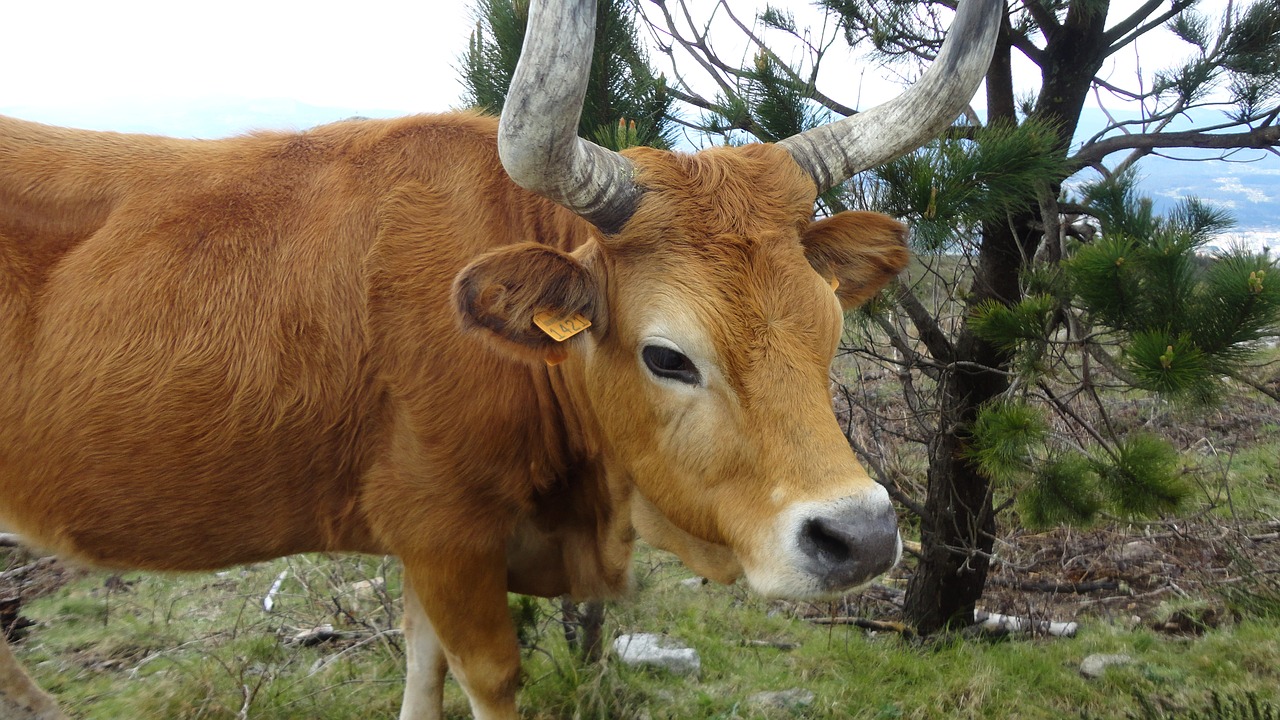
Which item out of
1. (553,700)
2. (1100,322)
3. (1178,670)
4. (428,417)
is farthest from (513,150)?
(1178,670)

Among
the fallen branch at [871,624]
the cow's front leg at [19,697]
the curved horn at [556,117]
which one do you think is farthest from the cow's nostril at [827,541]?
the cow's front leg at [19,697]

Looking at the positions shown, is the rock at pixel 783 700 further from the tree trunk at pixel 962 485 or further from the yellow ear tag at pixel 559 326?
the yellow ear tag at pixel 559 326

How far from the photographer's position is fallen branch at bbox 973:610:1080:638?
505cm

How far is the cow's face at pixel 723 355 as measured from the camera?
2.30 metres

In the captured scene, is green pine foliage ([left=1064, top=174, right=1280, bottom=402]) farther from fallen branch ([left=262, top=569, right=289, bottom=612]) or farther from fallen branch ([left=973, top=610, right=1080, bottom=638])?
fallen branch ([left=262, top=569, right=289, bottom=612])

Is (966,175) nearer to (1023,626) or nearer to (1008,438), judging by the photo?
(1008,438)

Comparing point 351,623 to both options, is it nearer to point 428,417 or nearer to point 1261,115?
point 428,417

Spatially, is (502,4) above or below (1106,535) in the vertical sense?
above

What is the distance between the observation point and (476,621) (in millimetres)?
3221

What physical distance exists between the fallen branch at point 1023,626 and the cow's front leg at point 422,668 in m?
3.18

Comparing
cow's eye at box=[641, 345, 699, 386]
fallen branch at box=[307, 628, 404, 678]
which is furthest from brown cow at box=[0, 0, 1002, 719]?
fallen branch at box=[307, 628, 404, 678]

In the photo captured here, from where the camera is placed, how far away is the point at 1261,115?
12.3ft

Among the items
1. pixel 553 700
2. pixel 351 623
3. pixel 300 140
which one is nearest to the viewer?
pixel 300 140

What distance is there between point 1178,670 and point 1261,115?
8.82 ft
